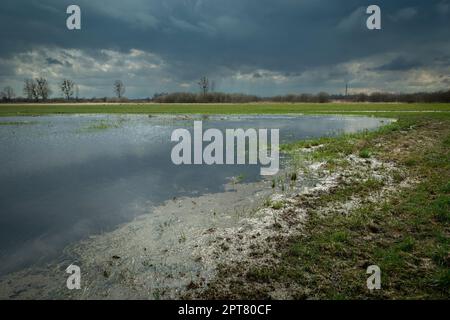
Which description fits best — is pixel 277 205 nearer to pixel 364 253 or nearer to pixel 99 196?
pixel 364 253

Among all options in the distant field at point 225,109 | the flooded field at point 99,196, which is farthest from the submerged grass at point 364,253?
the distant field at point 225,109

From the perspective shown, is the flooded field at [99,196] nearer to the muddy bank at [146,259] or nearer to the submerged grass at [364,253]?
the muddy bank at [146,259]

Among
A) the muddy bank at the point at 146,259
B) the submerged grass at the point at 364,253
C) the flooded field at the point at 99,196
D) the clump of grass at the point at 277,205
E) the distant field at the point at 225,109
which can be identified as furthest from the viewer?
the distant field at the point at 225,109

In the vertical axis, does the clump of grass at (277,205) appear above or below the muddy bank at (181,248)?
above

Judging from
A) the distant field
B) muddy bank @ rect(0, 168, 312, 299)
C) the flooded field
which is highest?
the distant field

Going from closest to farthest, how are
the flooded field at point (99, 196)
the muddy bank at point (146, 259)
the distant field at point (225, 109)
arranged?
1. the muddy bank at point (146, 259)
2. the flooded field at point (99, 196)
3. the distant field at point (225, 109)

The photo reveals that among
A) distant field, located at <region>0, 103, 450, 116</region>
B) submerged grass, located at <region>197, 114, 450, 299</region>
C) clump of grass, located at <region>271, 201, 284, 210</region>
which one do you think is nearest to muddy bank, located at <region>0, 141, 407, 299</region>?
clump of grass, located at <region>271, 201, 284, 210</region>

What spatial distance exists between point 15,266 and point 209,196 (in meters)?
6.10

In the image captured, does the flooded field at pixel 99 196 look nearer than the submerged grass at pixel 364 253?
No

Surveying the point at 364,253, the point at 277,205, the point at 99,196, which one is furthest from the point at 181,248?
the point at 99,196

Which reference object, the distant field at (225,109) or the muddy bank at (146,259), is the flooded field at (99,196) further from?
the distant field at (225,109)

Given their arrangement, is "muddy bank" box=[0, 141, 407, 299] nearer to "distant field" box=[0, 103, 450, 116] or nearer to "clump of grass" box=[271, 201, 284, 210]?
"clump of grass" box=[271, 201, 284, 210]

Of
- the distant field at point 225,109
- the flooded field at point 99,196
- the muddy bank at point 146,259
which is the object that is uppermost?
the distant field at point 225,109
